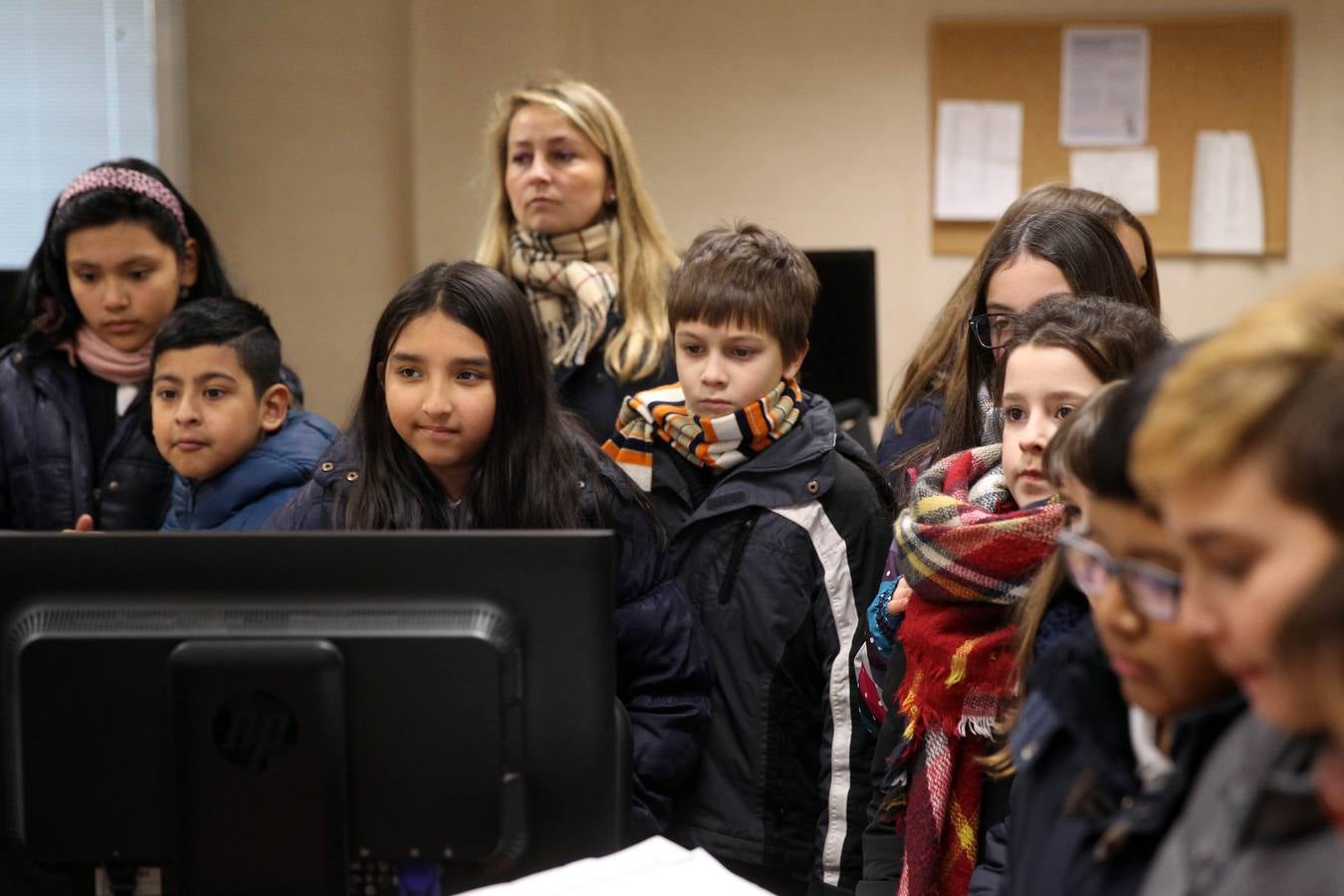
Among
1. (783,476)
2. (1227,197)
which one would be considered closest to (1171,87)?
(1227,197)

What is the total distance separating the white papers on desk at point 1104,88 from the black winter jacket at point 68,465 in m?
3.15

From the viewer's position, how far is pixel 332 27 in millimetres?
4301

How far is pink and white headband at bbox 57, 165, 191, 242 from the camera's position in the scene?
2477 millimetres

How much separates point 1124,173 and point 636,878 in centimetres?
377

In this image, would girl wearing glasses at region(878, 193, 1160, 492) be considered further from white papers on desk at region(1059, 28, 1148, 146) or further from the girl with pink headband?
white papers on desk at region(1059, 28, 1148, 146)

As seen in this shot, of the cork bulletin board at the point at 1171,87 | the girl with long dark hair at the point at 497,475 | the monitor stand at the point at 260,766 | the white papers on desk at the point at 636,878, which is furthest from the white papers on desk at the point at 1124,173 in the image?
the monitor stand at the point at 260,766

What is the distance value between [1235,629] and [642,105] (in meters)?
4.02

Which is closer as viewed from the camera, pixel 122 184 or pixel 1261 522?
pixel 1261 522

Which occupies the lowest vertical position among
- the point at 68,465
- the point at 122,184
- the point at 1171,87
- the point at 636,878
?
the point at 636,878

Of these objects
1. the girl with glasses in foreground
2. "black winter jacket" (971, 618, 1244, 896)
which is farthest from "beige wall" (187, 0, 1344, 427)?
the girl with glasses in foreground

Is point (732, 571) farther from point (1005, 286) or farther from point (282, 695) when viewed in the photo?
point (282, 695)

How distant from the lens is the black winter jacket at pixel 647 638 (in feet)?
5.79

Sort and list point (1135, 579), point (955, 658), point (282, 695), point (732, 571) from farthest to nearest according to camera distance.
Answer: point (732, 571)
point (955, 658)
point (282, 695)
point (1135, 579)

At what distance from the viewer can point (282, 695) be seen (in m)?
1.19
